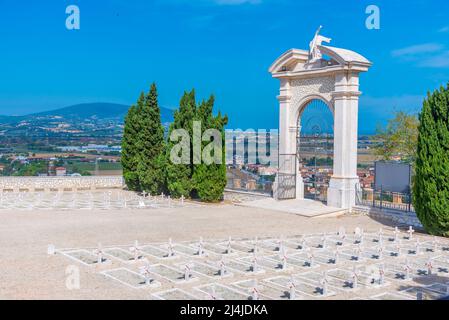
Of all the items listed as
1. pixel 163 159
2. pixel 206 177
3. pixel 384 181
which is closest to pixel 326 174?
pixel 384 181

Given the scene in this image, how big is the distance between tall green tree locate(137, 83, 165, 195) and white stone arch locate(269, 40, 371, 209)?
8465 mm

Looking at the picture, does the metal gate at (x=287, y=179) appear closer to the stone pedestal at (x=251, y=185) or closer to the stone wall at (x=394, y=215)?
the stone pedestal at (x=251, y=185)

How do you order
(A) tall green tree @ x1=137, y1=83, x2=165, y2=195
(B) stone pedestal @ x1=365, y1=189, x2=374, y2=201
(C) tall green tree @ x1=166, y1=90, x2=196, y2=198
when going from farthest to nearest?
(A) tall green tree @ x1=137, y1=83, x2=165, y2=195
(C) tall green tree @ x1=166, y1=90, x2=196, y2=198
(B) stone pedestal @ x1=365, y1=189, x2=374, y2=201

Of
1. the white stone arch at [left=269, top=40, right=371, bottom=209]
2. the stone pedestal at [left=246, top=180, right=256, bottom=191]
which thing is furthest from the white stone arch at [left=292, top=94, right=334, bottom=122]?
the stone pedestal at [left=246, top=180, right=256, bottom=191]

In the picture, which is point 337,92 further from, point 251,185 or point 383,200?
point 251,185

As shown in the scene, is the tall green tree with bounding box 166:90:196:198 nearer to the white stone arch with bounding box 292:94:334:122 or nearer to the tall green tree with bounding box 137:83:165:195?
the tall green tree with bounding box 137:83:165:195

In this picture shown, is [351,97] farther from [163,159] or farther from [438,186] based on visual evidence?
[163,159]

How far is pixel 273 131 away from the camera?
25.0 meters

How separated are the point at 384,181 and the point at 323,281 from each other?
407 inches

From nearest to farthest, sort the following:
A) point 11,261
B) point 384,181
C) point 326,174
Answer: point 11,261 → point 384,181 → point 326,174

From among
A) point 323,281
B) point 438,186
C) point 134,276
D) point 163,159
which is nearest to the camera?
point 323,281

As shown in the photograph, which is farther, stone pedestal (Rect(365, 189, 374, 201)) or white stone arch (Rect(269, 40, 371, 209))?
stone pedestal (Rect(365, 189, 374, 201))

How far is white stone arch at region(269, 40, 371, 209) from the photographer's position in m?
20.4

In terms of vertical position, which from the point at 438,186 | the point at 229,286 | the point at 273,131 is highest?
the point at 273,131
